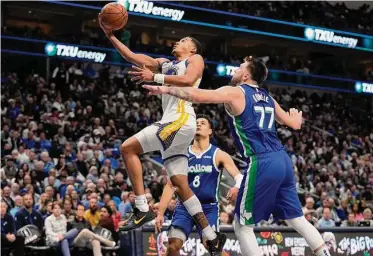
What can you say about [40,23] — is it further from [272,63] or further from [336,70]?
[336,70]

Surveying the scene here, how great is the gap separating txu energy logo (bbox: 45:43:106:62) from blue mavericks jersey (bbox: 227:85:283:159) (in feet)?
60.6

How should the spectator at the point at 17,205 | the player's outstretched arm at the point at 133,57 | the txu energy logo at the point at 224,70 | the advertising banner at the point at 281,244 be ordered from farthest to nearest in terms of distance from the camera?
1. the txu energy logo at the point at 224,70
2. the spectator at the point at 17,205
3. the advertising banner at the point at 281,244
4. the player's outstretched arm at the point at 133,57

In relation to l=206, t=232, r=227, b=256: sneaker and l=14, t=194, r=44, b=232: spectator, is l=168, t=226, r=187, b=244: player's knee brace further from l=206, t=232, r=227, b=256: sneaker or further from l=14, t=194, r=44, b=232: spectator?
l=14, t=194, r=44, b=232: spectator

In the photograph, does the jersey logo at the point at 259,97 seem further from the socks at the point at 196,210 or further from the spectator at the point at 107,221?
the spectator at the point at 107,221

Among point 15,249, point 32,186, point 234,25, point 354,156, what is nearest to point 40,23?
point 234,25

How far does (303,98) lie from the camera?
33125mm

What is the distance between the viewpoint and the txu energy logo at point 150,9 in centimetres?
2458

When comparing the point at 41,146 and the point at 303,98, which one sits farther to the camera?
the point at 303,98

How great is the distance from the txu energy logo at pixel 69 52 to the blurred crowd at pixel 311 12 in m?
5.14

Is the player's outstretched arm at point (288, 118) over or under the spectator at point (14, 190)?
over

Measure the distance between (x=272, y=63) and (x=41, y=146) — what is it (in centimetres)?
1532

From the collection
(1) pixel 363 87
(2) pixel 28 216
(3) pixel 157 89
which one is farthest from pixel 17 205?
(1) pixel 363 87

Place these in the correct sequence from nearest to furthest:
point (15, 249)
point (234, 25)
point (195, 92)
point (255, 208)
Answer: point (195, 92) < point (255, 208) < point (15, 249) < point (234, 25)

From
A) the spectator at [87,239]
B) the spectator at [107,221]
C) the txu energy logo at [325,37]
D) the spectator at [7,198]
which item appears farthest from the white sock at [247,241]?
the txu energy logo at [325,37]
